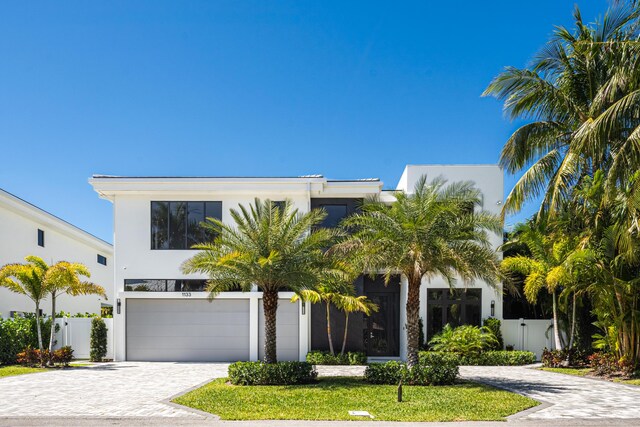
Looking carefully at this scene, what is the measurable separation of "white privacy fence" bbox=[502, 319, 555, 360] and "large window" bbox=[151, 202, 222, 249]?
11.9m

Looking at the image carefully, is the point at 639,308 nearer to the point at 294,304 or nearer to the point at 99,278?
the point at 294,304

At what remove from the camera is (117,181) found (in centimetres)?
Answer: 1980

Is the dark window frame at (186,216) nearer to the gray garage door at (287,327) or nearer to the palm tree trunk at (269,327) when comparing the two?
the gray garage door at (287,327)

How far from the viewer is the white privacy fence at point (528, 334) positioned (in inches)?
791

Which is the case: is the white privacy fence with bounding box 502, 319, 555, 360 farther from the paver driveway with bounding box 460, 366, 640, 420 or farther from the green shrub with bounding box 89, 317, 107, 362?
the green shrub with bounding box 89, 317, 107, 362

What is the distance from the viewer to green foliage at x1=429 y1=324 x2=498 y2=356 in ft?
61.7

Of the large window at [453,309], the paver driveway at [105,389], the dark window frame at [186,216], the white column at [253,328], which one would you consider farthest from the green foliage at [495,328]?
the dark window frame at [186,216]

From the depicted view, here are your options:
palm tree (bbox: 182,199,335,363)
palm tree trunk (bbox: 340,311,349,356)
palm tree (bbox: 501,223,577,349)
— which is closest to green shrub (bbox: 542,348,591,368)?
palm tree (bbox: 501,223,577,349)

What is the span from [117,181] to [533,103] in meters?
14.9

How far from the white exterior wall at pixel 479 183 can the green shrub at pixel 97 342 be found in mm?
11328

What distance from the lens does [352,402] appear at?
11.2 metres

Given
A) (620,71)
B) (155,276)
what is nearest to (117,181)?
(155,276)

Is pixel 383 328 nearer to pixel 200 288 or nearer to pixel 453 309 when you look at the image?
pixel 453 309

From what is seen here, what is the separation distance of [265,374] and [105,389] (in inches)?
155
